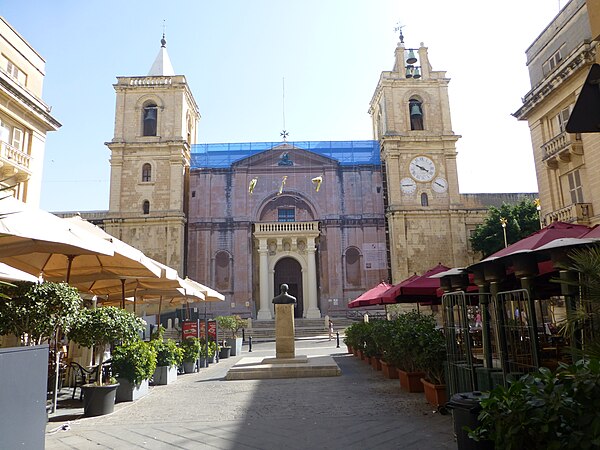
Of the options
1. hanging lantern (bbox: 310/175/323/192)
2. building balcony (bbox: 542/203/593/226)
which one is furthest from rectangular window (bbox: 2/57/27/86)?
building balcony (bbox: 542/203/593/226)

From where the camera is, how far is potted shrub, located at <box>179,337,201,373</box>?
14641 mm

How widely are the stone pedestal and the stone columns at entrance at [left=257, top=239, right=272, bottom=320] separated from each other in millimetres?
19320

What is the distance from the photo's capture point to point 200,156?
38812mm

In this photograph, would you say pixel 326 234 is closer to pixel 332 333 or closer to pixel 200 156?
pixel 332 333

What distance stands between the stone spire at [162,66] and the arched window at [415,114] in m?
19.9

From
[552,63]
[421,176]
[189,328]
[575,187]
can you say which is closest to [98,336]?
[189,328]

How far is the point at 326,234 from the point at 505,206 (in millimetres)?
12933

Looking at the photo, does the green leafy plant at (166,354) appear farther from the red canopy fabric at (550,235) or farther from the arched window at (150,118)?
the arched window at (150,118)

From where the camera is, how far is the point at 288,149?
127 ft

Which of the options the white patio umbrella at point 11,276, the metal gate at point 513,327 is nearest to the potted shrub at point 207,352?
the white patio umbrella at point 11,276

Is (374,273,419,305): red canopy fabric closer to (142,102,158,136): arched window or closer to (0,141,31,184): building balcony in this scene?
(0,141,31,184): building balcony

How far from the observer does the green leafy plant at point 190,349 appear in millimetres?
14633

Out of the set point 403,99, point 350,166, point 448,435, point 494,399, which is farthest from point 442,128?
point 494,399

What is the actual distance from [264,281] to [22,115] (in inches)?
733
